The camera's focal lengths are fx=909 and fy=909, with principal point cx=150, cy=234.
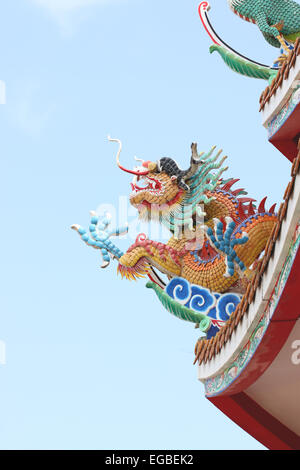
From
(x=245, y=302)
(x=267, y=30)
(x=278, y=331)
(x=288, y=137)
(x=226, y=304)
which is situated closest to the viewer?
(x=278, y=331)

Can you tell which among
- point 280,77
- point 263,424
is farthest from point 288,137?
point 263,424

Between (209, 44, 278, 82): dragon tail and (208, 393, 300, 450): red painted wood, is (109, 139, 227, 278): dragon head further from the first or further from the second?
(208, 393, 300, 450): red painted wood

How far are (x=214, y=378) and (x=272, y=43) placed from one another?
3949mm

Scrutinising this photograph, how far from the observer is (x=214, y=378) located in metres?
7.79

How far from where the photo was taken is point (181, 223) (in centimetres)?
1027

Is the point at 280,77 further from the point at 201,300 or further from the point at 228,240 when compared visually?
the point at 201,300

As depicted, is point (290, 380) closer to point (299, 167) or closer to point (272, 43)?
point (299, 167)

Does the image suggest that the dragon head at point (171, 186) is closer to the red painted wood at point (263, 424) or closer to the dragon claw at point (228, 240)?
the dragon claw at point (228, 240)

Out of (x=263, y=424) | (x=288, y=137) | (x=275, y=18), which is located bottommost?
(x=263, y=424)

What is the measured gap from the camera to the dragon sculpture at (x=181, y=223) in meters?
9.67

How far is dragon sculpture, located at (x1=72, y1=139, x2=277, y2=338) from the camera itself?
9672mm

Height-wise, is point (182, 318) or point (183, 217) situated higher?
point (183, 217)

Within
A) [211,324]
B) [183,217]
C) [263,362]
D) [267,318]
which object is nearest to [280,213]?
[267,318]

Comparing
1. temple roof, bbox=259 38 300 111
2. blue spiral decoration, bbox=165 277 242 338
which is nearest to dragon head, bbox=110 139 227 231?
blue spiral decoration, bbox=165 277 242 338
